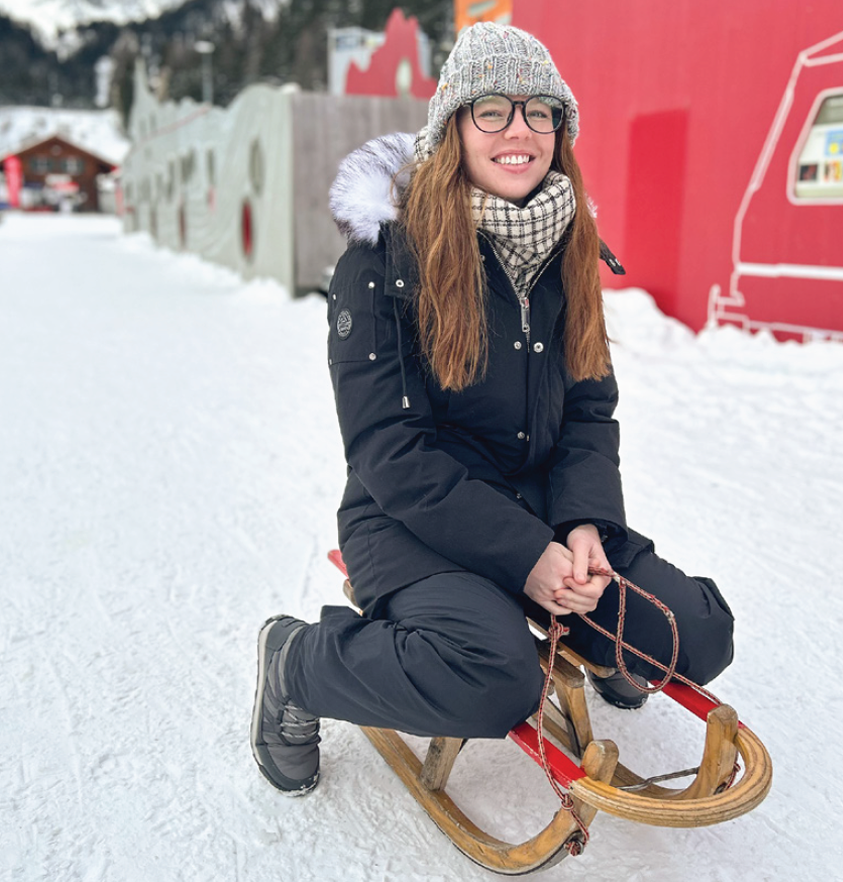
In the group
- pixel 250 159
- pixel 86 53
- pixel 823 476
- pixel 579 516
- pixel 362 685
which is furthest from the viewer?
pixel 86 53

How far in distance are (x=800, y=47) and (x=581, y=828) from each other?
5.28 meters

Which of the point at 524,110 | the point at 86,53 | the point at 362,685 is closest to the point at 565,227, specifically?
the point at 524,110

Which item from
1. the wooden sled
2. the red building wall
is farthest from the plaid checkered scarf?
the red building wall

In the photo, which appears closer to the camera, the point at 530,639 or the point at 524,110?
the point at 530,639

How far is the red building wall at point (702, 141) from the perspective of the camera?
5262 millimetres

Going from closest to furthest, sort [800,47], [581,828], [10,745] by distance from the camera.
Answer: [581,828] < [10,745] < [800,47]

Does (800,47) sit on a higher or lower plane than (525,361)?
higher

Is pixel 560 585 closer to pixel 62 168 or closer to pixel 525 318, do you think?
pixel 525 318

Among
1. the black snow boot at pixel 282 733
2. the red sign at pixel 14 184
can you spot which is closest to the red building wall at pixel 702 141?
the black snow boot at pixel 282 733

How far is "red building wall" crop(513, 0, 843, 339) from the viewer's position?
5.26 metres

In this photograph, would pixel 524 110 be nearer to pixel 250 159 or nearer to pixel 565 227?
pixel 565 227

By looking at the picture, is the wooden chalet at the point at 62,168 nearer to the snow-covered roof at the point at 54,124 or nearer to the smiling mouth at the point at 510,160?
the snow-covered roof at the point at 54,124

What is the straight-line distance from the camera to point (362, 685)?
4.84ft

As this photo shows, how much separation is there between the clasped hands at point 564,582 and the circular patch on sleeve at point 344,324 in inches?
21.4
